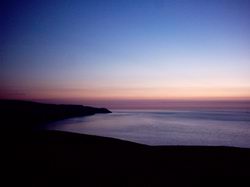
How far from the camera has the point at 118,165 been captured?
7.02 metres

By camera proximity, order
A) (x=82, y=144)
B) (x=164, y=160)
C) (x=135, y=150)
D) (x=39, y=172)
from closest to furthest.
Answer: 1. (x=39, y=172)
2. (x=164, y=160)
3. (x=135, y=150)
4. (x=82, y=144)

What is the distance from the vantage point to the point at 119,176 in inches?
237

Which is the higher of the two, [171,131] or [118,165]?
[118,165]

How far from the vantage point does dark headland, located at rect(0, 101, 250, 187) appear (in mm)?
5621

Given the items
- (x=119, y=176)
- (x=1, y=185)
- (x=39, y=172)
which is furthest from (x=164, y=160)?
(x=1, y=185)

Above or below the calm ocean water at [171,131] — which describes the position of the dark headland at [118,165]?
above

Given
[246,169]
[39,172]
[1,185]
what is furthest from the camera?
[246,169]

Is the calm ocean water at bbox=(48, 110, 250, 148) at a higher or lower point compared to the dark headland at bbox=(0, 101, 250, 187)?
lower

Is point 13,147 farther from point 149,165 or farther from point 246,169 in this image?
point 246,169

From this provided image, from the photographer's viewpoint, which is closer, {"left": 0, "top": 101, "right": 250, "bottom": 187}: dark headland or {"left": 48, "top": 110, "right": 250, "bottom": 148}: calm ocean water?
{"left": 0, "top": 101, "right": 250, "bottom": 187}: dark headland

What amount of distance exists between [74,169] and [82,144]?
3491mm

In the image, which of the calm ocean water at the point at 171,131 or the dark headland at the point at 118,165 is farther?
the calm ocean water at the point at 171,131

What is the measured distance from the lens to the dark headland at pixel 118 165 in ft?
18.4

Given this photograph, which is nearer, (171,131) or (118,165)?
(118,165)
